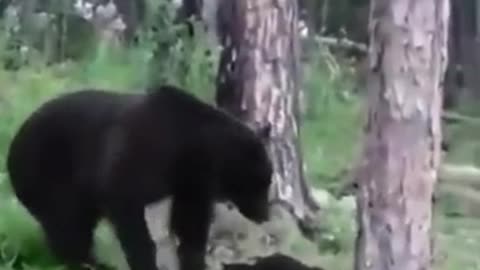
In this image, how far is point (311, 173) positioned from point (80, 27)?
6527 mm

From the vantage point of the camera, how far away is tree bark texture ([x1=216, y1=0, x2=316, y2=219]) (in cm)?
789

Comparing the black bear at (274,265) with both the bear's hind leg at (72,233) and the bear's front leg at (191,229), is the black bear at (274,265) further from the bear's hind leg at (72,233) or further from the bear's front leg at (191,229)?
the bear's hind leg at (72,233)

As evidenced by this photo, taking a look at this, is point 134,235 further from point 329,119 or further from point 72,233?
point 329,119

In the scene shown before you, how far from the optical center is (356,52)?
18250mm

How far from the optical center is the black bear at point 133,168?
21.3ft

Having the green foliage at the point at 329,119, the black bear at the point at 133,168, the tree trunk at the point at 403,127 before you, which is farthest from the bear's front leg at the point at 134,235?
the green foliage at the point at 329,119

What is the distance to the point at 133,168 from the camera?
644 cm

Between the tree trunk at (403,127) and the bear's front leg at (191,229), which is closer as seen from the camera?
Result: the tree trunk at (403,127)

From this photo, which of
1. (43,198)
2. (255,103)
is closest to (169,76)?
(255,103)

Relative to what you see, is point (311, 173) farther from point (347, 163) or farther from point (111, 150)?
point (111, 150)

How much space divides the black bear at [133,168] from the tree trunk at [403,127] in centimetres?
116

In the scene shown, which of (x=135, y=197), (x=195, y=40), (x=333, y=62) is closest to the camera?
(x=135, y=197)

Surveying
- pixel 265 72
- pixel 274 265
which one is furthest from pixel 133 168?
pixel 265 72

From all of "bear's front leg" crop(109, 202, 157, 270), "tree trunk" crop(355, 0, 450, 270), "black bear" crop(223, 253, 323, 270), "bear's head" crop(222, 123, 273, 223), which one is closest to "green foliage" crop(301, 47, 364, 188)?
"bear's head" crop(222, 123, 273, 223)
